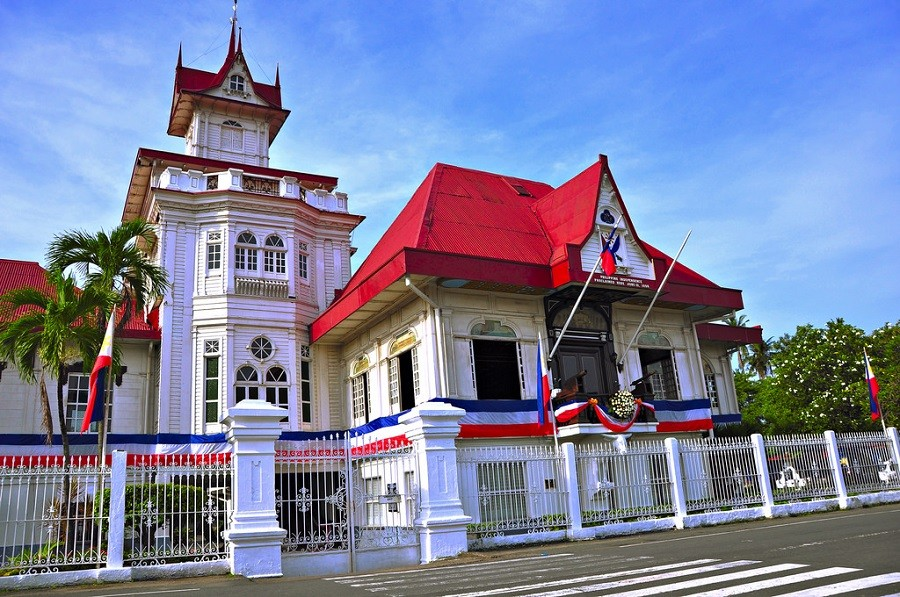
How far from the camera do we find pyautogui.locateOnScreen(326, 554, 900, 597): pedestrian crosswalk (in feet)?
24.3

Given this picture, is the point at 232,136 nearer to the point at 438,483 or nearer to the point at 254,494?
the point at 254,494

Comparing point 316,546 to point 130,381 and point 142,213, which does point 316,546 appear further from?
point 142,213

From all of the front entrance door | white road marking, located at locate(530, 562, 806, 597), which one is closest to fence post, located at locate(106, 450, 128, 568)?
Answer: white road marking, located at locate(530, 562, 806, 597)

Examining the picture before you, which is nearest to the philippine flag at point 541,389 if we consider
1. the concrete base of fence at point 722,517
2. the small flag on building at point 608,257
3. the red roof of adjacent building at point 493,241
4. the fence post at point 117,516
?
the red roof of adjacent building at point 493,241

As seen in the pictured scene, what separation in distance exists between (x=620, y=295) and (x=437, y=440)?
34.6 feet

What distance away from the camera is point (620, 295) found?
69.8 feet

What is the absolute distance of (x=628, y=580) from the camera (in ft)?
27.7

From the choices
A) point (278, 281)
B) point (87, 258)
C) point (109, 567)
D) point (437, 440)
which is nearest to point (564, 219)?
point (278, 281)

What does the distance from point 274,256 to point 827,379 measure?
25.7 metres

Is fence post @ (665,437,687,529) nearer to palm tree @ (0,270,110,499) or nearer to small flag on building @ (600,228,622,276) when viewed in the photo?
small flag on building @ (600,228,622,276)

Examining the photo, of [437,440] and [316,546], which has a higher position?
[437,440]

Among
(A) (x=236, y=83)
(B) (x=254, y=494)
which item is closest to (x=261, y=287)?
(A) (x=236, y=83)

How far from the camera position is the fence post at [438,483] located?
12055 millimetres

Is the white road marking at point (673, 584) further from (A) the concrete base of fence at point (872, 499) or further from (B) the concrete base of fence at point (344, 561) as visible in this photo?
(A) the concrete base of fence at point (872, 499)
